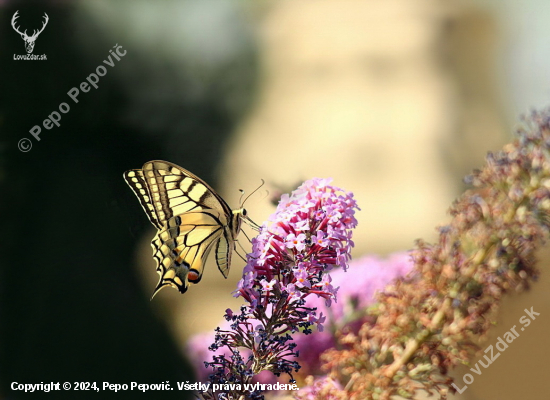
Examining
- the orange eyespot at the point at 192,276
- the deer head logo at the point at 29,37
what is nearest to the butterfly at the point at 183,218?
the orange eyespot at the point at 192,276

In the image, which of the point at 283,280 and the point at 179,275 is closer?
the point at 283,280

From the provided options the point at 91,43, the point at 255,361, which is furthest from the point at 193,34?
the point at 255,361

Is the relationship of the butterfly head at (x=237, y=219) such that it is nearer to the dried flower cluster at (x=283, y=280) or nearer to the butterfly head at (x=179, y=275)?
the butterfly head at (x=179, y=275)

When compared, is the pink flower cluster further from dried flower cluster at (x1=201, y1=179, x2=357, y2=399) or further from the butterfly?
the butterfly

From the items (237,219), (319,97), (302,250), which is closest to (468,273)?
(302,250)

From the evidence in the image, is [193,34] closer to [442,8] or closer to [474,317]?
[442,8]

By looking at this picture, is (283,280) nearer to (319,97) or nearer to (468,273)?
(468,273)
